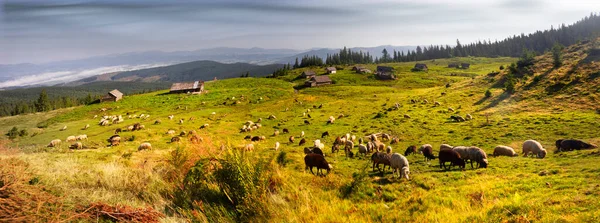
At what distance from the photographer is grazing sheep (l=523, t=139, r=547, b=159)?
19178mm

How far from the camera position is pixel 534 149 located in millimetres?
19781

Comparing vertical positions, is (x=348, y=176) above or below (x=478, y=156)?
above

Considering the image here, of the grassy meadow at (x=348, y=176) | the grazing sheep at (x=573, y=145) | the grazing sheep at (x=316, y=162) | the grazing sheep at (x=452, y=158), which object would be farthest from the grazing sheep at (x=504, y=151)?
the grazing sheep at (x=316, y=162)

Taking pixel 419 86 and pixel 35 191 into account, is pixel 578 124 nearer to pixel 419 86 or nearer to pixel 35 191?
pixel 35 191

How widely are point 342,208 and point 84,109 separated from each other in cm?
8606

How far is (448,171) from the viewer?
16406 mm

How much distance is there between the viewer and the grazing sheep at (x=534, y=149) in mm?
19178

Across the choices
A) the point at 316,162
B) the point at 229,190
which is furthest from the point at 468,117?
the point at 229,190

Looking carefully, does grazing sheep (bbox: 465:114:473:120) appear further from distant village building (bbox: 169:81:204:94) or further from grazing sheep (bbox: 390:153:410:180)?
distant village building (bbox: 169:81:204:94)

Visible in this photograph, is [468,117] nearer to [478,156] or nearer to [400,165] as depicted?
[478,156]

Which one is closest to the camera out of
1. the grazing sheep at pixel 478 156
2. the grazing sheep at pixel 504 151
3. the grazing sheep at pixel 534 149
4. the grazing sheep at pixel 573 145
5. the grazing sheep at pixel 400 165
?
the grazing sheep at pixel 400 165

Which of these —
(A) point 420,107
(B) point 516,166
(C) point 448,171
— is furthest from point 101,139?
(A) point 420,107

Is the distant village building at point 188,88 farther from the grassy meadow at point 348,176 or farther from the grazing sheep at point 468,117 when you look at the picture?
the grazing sheep at point 468,117

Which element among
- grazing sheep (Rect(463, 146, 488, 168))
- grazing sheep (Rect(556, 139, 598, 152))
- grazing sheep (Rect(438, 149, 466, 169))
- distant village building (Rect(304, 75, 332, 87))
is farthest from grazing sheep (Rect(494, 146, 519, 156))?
distant village building (Rect(304, 75, 332, 87))
